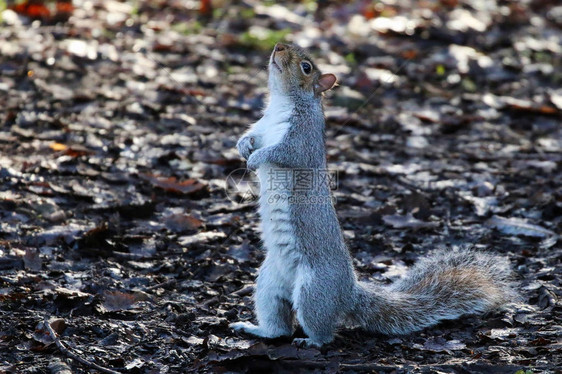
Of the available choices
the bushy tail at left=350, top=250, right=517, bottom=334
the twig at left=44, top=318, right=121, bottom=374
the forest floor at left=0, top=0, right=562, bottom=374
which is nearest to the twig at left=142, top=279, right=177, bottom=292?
the forest floor at left=0, top=0, right=562, bottom=374

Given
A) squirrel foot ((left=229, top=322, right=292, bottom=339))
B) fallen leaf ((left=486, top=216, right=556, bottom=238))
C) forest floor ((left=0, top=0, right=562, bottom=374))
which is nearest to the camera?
forest floor ((left=0, top=0, right=562, bottom=374))

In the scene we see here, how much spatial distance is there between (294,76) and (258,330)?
140 centimetres

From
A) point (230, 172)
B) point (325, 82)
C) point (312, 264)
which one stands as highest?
point (325, 82)

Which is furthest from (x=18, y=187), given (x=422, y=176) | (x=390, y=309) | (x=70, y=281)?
(x=422, y=176)

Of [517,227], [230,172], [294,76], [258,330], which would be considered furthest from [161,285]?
[517,227]

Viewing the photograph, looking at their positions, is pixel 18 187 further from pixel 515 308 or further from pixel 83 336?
pixel 515 308

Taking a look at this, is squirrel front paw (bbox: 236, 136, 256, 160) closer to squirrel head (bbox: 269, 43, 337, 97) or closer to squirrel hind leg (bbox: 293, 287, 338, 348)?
squirrel head (bbox: 269, 43, 337, 97)

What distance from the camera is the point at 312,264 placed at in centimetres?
353

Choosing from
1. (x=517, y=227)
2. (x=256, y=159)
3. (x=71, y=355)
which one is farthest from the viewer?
(x=517, y=227)

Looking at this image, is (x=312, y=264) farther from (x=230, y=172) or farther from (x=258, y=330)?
(x=230, y=172)

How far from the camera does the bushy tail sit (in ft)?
12.0

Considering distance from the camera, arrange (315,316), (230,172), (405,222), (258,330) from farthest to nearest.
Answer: (230,172)
(405,222)
(258,330)
(315,316)

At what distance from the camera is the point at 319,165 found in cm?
384

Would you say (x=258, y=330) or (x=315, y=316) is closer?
(x=315, y=316)
